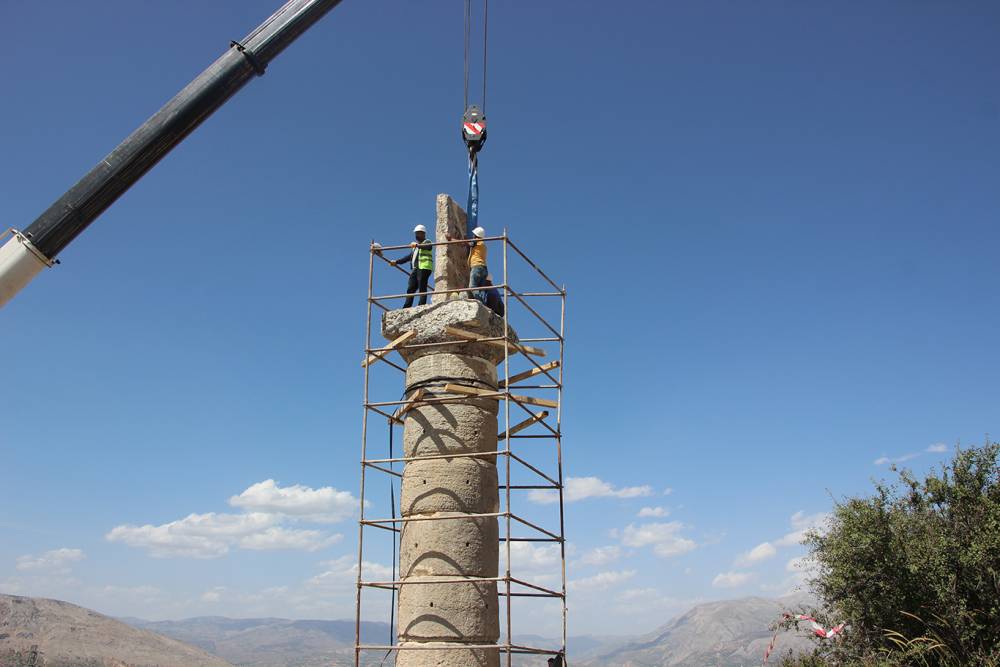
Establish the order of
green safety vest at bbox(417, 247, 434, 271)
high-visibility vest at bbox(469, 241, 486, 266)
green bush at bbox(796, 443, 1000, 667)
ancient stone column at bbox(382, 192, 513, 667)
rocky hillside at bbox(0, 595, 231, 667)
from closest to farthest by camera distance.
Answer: ancient stone column at bbox(382, 192, 513, 667) → high-visibility vest at bbox(469, 241, 486, 266) → green safety vest at bbox(417, 247, 434, 271) → green bush at bbox(796, 443, 1000, 667) → rocky hillside at bbox(0, 595, 231, 667)

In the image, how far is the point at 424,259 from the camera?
1146 cm

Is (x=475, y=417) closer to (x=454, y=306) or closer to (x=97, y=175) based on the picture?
(x=454, y=306)

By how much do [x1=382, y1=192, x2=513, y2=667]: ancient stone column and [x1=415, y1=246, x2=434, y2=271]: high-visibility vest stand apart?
100cm

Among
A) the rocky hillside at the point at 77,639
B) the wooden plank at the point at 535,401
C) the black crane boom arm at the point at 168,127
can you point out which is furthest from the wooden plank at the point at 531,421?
the rocky hillside at the point at 77,639

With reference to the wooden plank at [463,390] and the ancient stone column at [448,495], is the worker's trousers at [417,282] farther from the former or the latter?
the wooden plank at [463,390]

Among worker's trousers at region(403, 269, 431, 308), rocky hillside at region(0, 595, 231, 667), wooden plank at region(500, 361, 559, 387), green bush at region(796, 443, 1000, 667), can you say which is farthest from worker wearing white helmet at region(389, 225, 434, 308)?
rocky hillside at region(0, 595, 231, 667)

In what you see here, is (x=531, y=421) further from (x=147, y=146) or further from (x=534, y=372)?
(x=147, y=146)

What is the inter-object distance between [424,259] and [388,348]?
151cm

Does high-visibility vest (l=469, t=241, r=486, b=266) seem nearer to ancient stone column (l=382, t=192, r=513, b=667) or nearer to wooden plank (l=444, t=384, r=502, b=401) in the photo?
ancient stone column (l=382, t=192, r=513, b=667)

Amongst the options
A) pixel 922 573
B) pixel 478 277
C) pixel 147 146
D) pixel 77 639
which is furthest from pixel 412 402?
pixel 77 639

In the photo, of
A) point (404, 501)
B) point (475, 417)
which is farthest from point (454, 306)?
point (404, 501)

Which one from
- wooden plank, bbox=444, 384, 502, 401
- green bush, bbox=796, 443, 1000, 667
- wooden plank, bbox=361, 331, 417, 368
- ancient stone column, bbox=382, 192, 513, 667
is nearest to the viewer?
ancient stone column, bbox=382, 192, 513, 667

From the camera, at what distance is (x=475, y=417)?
33.2 ft

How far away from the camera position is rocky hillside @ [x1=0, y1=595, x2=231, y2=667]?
116m
